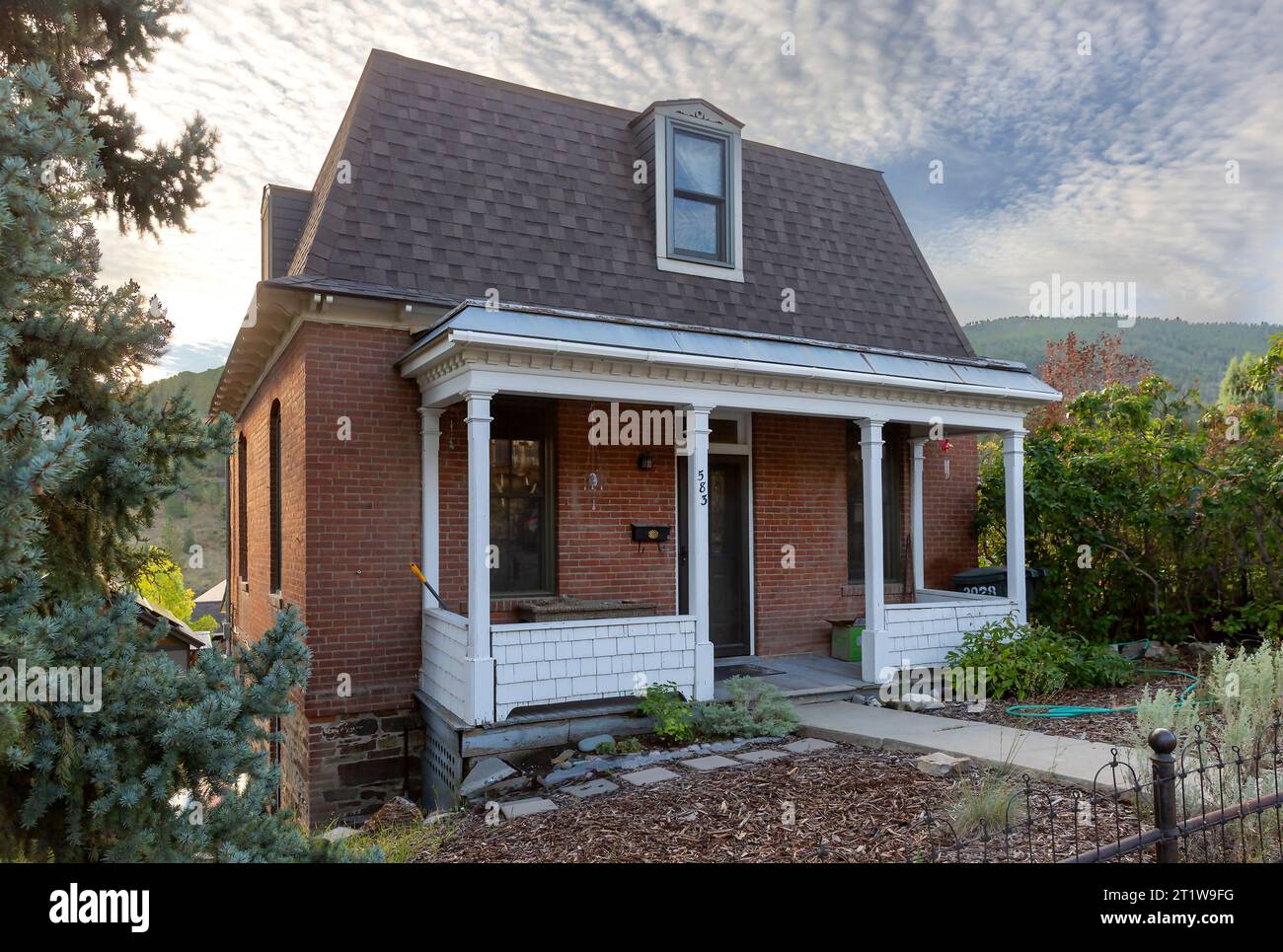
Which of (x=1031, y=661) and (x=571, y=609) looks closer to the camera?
(x=571, y=609)

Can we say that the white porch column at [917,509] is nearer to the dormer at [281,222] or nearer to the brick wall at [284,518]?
the brick wall at [284,518]

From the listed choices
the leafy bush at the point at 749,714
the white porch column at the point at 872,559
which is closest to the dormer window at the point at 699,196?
the white porch column at the point at 872,559

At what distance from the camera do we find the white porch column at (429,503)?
7.92m

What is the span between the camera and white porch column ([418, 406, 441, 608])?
7922mm

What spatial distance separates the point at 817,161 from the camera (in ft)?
38.2

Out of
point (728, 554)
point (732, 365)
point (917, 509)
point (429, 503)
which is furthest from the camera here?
point (917, 509)

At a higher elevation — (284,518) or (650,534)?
(284,518)

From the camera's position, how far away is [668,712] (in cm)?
706

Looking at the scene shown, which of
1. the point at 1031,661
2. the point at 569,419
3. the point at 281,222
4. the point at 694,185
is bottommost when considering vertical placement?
the point at 1031,661

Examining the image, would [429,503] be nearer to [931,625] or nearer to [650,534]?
[650,534]

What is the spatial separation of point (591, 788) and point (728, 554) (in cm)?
448

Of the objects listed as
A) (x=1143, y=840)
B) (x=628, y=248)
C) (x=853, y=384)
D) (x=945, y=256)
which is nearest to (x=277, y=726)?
(x=628, y=248)

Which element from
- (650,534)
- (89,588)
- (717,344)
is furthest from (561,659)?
(89,588)
